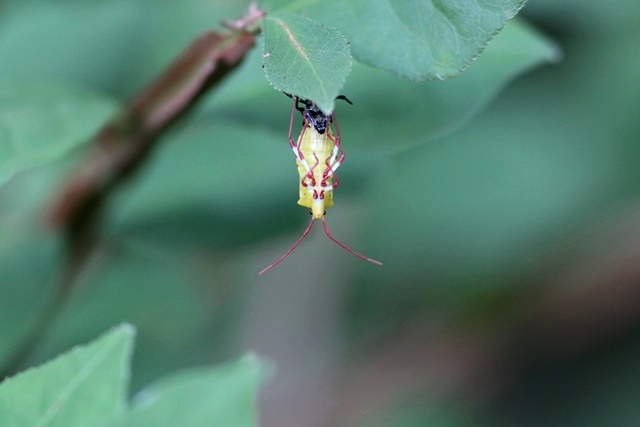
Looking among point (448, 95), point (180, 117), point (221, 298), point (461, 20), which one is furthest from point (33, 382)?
point (221, 298)

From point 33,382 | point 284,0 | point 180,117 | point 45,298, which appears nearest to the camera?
point 33,382

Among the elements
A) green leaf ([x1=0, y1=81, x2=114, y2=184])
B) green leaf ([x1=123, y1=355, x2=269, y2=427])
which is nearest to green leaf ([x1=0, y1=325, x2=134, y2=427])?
green leaf ([x1=123, y1=355, x2=269, y2=427])

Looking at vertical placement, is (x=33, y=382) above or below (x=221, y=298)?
above

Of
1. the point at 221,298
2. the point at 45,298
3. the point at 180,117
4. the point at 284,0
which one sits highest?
the point at 284,0

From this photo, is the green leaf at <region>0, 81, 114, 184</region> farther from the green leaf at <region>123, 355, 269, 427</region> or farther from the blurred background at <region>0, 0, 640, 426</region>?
the blurred background at <region>0, 0, 640, 426</region>

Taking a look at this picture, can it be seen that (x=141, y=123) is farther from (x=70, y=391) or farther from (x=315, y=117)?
(x=70, y=391)

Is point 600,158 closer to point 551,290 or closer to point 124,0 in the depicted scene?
point 551,290
